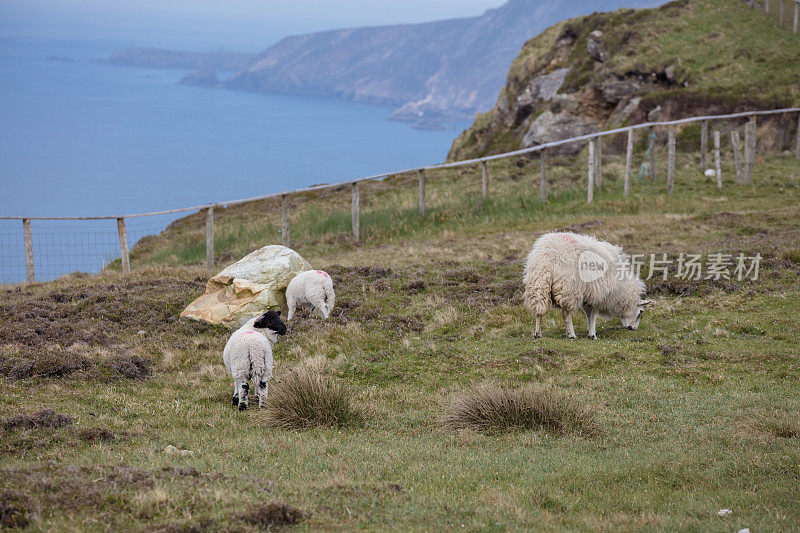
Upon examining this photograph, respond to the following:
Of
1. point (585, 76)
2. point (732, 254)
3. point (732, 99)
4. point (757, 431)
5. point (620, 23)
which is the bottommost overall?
point (757, 431)

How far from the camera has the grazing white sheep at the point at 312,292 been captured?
13883mm

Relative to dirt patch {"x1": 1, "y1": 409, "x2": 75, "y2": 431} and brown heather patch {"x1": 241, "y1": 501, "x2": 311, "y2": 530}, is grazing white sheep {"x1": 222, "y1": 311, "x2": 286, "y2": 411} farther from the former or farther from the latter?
brown heather patch {"x1": 241, "y1": 501, "x2": 311, "y2": 530}

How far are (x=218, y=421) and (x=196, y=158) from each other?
175844 mm

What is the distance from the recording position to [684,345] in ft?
37.8

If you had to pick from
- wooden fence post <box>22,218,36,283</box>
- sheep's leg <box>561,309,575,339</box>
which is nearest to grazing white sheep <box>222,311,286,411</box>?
sheep's leg <box>561,309,575,339</box>

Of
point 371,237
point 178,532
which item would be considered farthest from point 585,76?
point 178,532

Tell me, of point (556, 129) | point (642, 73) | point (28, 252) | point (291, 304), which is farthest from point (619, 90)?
point (28, 252)

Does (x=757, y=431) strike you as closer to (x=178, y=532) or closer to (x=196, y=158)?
(x=178, y=532)

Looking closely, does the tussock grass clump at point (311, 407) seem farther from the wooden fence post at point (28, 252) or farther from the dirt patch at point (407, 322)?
the wooden fence post at point (28, 252)

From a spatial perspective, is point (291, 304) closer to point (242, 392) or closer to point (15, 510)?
point (242, 392)

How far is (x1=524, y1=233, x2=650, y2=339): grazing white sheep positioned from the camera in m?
12.1

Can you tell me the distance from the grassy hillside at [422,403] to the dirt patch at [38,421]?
1.4 inches

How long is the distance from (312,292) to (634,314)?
609 centimetres

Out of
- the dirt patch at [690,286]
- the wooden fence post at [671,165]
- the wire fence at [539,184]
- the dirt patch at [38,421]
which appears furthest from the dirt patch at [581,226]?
the dirt patch at [38,421]
